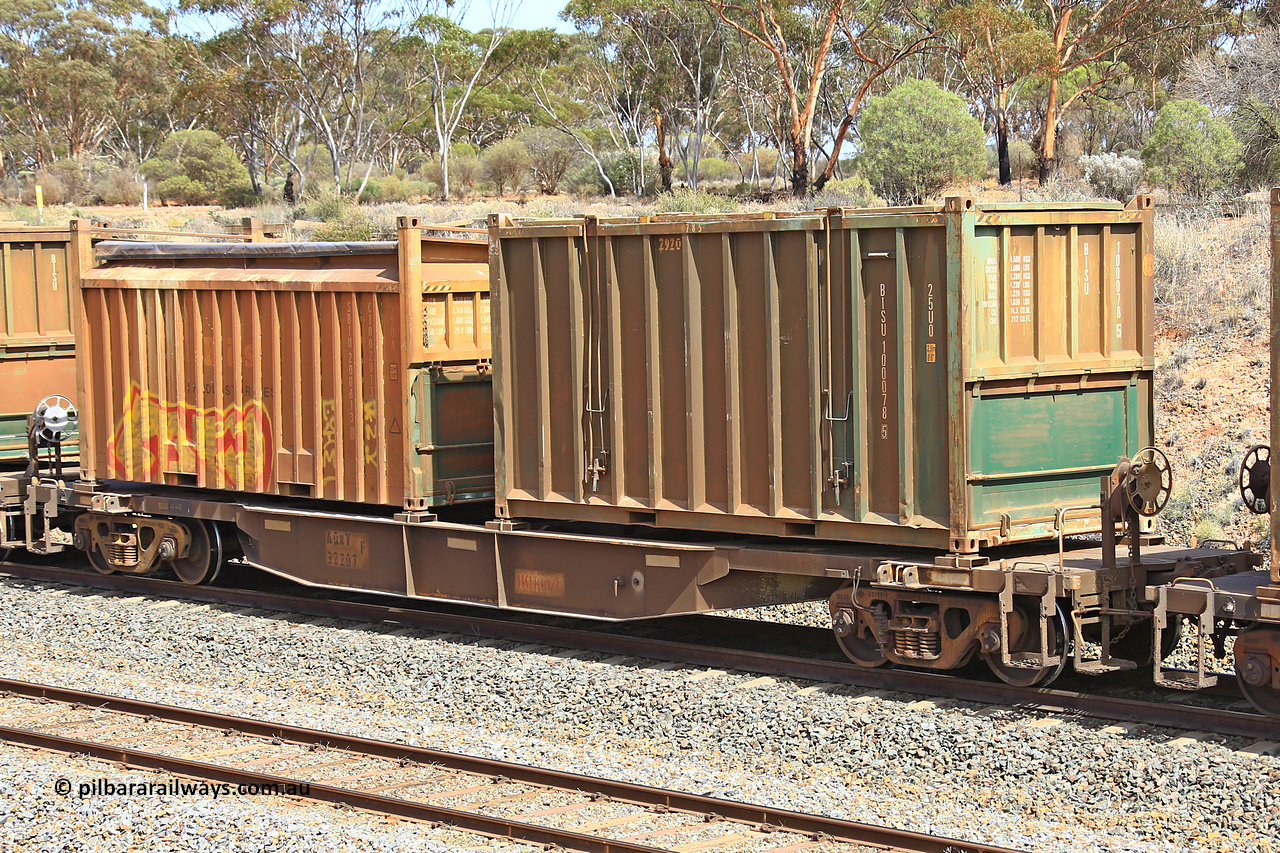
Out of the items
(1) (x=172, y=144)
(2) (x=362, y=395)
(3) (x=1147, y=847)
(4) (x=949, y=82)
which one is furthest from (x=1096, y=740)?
(1) (x=172, y=144)

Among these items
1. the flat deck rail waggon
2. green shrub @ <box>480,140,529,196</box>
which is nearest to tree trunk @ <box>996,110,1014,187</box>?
green shrub @ <box>480,140,529,196</box>

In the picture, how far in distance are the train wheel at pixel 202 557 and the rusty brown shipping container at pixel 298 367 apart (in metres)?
0.52

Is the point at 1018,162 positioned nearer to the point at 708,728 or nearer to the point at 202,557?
the point at 202,557

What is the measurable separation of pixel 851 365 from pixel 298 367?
18.4 ft

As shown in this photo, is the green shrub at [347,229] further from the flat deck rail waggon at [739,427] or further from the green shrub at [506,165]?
the green shrub at [506,165]

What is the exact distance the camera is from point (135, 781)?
7.81 metres

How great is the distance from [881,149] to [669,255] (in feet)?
84.7

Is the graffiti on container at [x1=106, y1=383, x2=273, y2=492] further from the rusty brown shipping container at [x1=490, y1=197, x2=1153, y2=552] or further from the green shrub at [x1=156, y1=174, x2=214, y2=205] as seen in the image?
the green shrub at [x1=156, y1=174, x2=214, y2=205]

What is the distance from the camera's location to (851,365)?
9180 mm

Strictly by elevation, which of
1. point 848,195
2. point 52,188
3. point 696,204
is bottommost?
point 696,204

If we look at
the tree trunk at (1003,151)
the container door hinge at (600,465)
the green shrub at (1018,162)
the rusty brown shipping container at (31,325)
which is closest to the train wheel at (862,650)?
the container door hinge at (600,465)

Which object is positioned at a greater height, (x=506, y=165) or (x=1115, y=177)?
(x=506, y=165)

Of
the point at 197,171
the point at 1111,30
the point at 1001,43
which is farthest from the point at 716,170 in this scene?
the point at 1001,43

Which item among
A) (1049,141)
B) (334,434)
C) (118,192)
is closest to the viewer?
(334,434)
